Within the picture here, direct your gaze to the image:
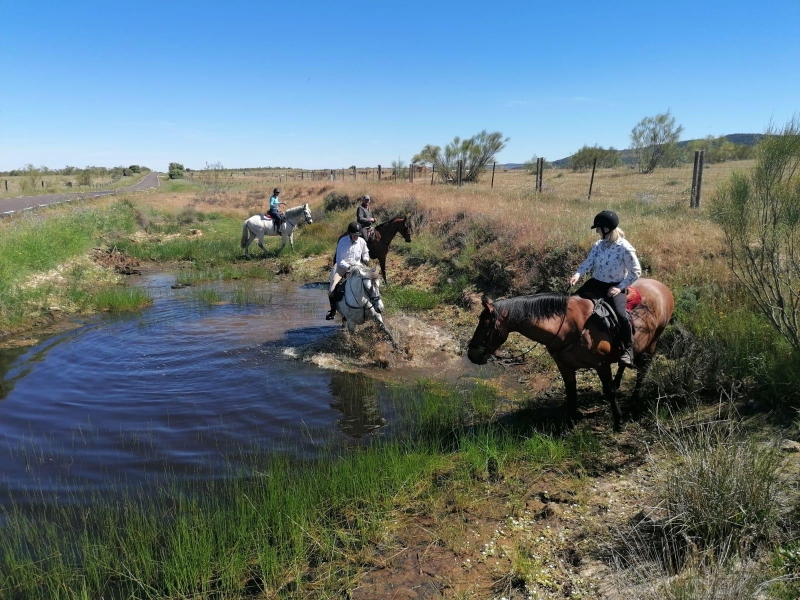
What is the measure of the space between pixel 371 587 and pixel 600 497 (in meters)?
2.33

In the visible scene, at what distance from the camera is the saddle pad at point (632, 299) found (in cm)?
609

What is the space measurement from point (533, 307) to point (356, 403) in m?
3.38

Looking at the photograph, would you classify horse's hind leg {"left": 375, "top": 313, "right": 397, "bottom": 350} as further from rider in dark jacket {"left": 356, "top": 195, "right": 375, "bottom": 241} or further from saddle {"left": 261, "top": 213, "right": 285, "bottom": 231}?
saddle {"left": 261, "top": 213, "right": 285, "bottom": 231}

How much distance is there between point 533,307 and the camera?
568 cm

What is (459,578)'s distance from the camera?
3793 mm

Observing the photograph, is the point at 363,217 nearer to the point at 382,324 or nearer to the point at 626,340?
the point at 382,324

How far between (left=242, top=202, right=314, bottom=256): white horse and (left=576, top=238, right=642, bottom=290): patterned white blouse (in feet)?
55.1

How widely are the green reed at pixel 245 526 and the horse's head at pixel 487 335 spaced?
0.98 meters

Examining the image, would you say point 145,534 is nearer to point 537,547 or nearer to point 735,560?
point 537,547

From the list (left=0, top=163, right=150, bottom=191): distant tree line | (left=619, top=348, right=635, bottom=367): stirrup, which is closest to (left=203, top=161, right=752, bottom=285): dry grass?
(left=619, top=348, right=635, bottom=367): stirrup

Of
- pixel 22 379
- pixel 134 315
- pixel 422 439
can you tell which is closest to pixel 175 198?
pixel 134 315

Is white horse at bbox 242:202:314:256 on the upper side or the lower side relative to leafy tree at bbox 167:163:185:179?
lower

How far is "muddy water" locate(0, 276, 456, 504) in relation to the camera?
5855 mm

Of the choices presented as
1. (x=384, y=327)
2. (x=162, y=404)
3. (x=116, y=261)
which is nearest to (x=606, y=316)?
(x=384, y=327)
